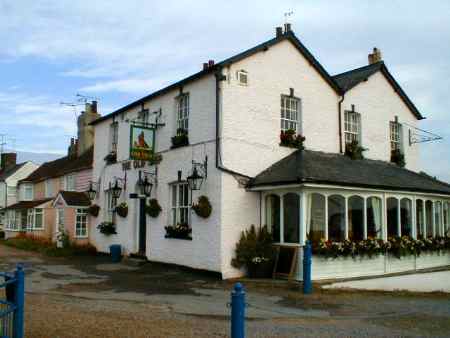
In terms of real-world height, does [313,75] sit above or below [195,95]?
above

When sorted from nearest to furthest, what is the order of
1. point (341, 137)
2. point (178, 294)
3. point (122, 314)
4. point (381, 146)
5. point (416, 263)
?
point (122, 314) < point (178, 294) < point (416, 263) < point (341, 137) < point (381, 146)

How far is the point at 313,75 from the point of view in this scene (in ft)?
56.9

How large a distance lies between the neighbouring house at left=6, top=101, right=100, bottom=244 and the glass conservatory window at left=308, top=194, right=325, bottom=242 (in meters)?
12.3

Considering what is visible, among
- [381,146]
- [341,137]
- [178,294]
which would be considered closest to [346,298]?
[178,294]

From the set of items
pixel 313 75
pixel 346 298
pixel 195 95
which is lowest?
pixel 346 298

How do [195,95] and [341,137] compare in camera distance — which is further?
[341,137]

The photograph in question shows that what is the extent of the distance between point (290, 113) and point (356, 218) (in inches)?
165

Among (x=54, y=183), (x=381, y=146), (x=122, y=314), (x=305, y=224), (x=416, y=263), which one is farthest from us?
(x=54, y=183)

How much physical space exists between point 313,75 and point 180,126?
5.05 m

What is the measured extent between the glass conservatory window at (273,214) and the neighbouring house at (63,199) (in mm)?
10820

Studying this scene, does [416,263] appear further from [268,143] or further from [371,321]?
[371,321]

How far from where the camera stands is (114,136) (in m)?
21.2

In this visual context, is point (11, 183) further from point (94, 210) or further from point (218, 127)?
point (218, 127)

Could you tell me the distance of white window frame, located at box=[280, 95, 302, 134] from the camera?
16.5 metres
